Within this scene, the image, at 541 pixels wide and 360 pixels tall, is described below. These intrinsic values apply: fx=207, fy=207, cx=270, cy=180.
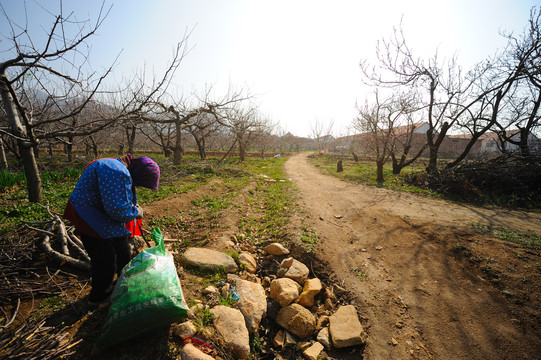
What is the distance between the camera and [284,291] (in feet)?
9.05

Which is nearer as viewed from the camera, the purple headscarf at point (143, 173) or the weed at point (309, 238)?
the purple headscarf at point (143, 173)

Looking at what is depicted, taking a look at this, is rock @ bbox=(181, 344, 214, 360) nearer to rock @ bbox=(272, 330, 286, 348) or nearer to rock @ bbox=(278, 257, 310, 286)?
rock @ bbox=(272, 330, 286, 348)

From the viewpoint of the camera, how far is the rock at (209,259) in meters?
2.98

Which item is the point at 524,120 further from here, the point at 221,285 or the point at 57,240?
the point at 57,240

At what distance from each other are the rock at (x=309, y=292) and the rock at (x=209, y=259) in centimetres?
103

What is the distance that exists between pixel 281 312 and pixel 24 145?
550 cm

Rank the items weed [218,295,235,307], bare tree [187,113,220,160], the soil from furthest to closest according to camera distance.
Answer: bare tree [187,113,220,160], weed [218,295,235,307], the soil

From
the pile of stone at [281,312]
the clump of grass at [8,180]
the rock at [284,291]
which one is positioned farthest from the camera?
the clump of grass at [8,180]

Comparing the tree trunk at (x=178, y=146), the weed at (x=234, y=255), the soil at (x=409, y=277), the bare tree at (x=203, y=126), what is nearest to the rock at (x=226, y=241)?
the soil at (x=409, y=277)

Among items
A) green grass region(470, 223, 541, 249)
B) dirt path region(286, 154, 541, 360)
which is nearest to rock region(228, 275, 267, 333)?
dirt path region(286, 154, 541, 360)

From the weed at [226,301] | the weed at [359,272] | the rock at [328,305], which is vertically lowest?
the rock at [328,305]

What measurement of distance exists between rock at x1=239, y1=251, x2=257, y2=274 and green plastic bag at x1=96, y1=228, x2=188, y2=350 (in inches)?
59.7

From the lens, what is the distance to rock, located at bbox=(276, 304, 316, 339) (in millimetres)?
2406

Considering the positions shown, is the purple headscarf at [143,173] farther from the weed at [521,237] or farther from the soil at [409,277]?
the weed at [521,237]
